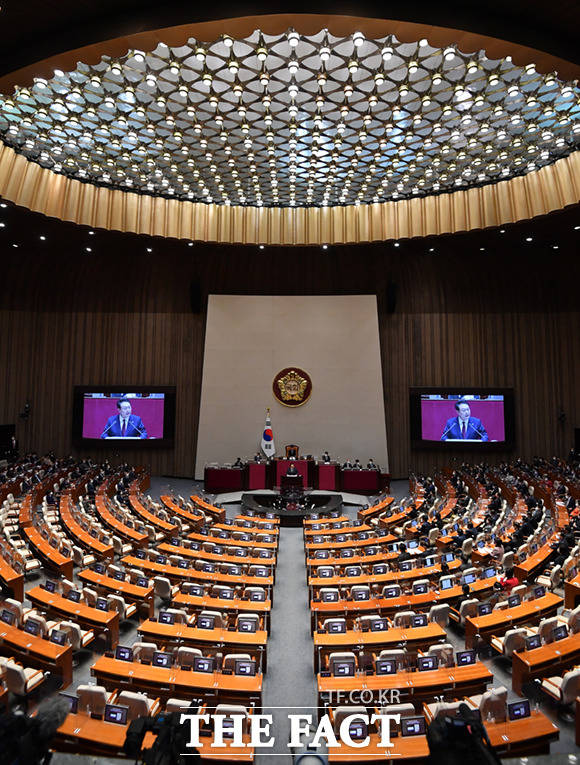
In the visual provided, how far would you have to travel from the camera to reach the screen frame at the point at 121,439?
23094mm

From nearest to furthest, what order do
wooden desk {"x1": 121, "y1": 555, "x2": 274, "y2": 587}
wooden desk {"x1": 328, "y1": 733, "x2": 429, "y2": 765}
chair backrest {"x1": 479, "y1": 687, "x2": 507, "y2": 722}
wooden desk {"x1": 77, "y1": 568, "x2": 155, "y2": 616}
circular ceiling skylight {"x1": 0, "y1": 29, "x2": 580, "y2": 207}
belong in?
1. wooden desk {"x1": 328, "y1": 733, "x2": 429, "y2": 765}
2. chair backrest {"x1": 479, "y1": 687, "x2": 507, "y2": 722}
3. wooden desk {"x1": 77, "y1": 568, "x2": 155, "y2": 616}
4. wooden desk {"x1": 121, "y1": 555, "x2": 274, "y2": 587}
5. circular ceiling skylight {"x1": 0, "y1": 29, "x2": 580, "y2": 207}

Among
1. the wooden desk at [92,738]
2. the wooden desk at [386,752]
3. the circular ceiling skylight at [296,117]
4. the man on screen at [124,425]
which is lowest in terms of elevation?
the wooden desk at [92,738]

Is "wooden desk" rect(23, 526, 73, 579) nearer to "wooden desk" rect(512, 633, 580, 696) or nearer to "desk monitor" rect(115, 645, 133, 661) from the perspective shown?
"desk monitor" rect(115, 645, 133, 661)

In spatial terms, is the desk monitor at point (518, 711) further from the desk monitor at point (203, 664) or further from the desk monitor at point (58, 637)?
the desk monitor at point (58, 637)

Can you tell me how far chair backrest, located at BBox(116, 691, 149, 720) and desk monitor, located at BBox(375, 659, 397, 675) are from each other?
2.90 meters

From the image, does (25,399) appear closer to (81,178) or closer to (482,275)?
(81,178)

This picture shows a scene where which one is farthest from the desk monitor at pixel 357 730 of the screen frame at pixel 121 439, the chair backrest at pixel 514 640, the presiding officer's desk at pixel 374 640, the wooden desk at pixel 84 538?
the screen frame at pixel 121 439

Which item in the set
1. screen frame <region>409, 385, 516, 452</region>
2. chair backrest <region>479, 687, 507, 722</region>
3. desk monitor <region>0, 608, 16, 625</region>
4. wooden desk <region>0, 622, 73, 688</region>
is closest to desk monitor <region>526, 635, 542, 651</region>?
chair backrest <region>479, 687, 507, 722</region>

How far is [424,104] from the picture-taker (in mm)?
12555

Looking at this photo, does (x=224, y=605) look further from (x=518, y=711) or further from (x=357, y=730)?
(x=518, y=711)

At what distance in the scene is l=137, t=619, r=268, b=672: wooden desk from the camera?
6.83 meters

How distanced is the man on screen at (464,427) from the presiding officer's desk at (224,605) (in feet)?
54.9

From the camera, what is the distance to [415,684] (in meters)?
5.68

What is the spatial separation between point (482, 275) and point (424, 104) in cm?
1289
